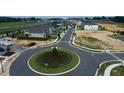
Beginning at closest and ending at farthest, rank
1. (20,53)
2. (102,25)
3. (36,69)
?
(36,69) → (20,53) → (102,25)

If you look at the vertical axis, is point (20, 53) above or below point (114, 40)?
below

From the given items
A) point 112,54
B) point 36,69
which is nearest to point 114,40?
point 112,54

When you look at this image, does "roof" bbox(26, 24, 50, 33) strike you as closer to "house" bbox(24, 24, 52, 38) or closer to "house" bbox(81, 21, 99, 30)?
"house" bbox(24, 24, 52, 38)

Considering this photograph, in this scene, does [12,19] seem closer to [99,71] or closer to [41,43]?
[41,43]

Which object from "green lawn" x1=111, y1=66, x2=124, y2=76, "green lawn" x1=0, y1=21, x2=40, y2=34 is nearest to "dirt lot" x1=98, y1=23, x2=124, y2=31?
"green lawn" x1=111, y1=66, x2=124, y2=76

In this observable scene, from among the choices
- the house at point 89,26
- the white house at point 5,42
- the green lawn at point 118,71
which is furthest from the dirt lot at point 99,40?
the white house at point 5,42

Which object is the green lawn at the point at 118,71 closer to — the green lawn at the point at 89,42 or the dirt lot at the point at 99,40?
the dirt lot at the point at 99,40
